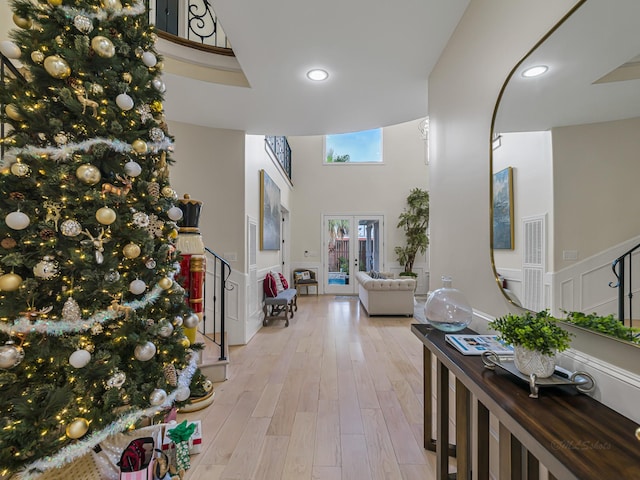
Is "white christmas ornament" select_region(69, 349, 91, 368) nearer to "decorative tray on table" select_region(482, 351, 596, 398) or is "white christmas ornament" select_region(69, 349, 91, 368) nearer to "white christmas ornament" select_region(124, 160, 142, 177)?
"white christmas ornament" select_region(124, 160, 142, 177)

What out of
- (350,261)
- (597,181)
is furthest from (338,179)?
(597,181)

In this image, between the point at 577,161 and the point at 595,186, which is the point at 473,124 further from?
the point at 595,186

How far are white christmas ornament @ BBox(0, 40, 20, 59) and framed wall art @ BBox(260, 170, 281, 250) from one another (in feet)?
12.9

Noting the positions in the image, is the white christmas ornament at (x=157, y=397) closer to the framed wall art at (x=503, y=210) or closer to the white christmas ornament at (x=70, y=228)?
the white christmas ornament at (x=70, y=228)

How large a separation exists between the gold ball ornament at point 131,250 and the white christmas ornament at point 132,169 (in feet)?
1.06

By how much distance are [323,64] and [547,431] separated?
271 centimetres

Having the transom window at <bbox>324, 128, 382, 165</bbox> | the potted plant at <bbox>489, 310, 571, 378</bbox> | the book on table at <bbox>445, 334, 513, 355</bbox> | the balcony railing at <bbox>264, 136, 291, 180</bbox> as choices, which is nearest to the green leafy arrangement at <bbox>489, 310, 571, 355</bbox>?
the potted plant at <bbox>489, 310, 571, 378</bbox>

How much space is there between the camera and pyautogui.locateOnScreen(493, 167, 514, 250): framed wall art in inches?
55.0

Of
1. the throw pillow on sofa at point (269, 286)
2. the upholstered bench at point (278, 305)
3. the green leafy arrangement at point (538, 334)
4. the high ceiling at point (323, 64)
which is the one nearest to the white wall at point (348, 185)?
the upholstered bench at point (278, 305)

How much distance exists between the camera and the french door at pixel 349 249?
8820 mm

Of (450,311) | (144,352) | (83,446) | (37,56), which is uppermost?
(37,56)

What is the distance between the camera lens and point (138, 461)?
1.38 metres

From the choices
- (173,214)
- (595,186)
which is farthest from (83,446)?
(595,186)

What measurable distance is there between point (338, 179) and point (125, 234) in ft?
26.4
